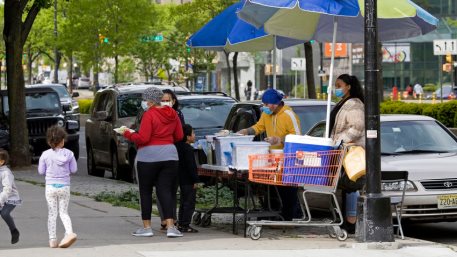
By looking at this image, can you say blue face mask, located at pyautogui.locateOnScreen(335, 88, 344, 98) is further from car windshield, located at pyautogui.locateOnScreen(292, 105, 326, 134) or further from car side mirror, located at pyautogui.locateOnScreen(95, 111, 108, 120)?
car side mirror, located at pyautogui.locateOnScreen(95, 111, 108, 120)

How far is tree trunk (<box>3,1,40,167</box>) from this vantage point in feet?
83.0

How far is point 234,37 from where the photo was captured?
57.6 ft

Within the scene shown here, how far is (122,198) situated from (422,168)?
19.8 ft

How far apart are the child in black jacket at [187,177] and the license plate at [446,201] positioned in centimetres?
295

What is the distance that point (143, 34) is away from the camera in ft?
195

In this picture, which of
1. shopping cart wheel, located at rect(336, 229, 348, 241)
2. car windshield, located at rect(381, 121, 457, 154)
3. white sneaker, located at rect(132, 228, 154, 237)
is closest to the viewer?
shopping cart wheel, located at rect(336, 229, 348, 241)

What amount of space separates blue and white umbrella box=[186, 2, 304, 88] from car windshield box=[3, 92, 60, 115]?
38.8ft

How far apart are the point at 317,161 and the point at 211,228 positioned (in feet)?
8.20

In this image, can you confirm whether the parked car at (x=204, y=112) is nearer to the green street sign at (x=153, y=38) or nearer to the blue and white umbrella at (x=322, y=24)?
the blue and white umbrella at (x=322, y=24)

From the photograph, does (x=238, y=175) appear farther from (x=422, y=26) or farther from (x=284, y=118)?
(x=422, y=26)

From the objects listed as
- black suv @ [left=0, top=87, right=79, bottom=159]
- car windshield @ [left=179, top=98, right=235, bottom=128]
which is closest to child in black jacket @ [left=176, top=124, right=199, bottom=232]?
car windshield @ [left=179, top=98, right=235, bottom=128]

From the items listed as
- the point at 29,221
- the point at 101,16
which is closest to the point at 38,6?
the point at 29,221

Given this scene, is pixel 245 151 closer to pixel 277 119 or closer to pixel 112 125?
pixel 277 119

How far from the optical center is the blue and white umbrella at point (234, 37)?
1745 cm
